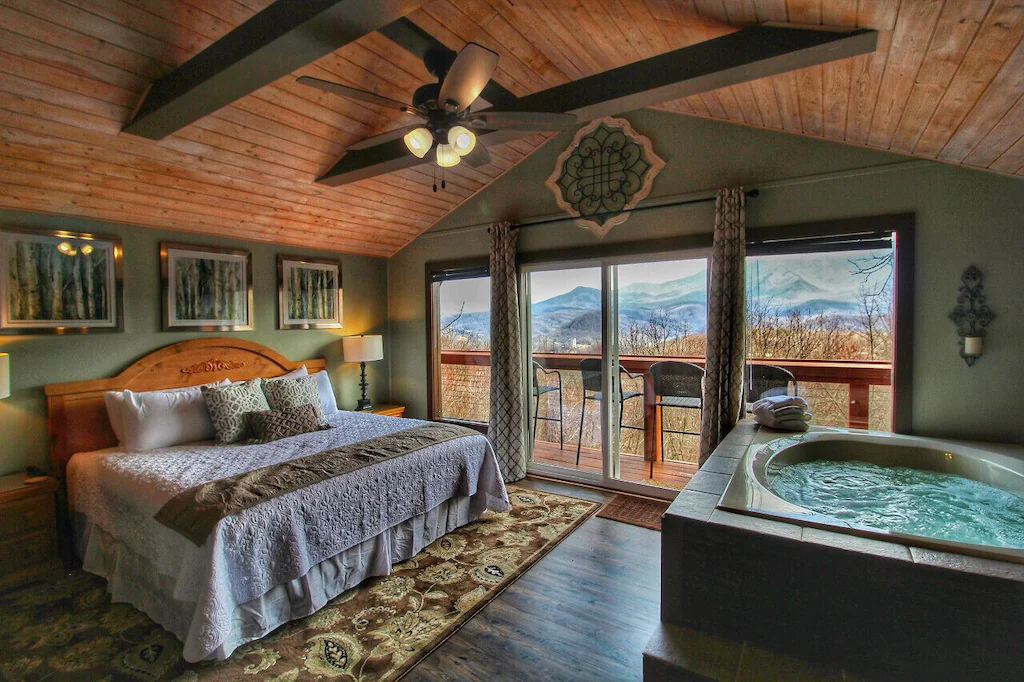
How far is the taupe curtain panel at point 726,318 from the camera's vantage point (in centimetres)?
343

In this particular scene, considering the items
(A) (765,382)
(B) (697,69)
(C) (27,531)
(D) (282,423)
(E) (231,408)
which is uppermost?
(B) (697,69)

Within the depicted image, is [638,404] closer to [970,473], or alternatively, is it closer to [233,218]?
[970,473]

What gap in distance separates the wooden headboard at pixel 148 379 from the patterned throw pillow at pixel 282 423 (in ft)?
2.67

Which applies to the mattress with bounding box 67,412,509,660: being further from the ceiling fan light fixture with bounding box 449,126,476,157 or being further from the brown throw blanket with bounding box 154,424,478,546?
the ceiling fan light fixture with bounding box 449,126,476,157

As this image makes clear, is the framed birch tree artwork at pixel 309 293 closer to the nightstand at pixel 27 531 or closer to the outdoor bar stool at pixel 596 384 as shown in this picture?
the nightstand at pixel 27 531

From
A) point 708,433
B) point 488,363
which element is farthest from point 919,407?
point 488,363

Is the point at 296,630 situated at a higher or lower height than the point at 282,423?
lower

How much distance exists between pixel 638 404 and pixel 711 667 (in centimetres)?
256

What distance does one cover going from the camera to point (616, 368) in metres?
4.17

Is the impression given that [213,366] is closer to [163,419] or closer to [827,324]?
[163,419]

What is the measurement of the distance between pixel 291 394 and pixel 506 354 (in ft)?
5.91

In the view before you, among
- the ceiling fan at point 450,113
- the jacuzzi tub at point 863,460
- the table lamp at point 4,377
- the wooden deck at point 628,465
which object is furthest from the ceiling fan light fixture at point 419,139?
the wooden deck at point 628,465

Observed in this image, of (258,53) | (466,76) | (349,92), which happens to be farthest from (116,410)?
(466,76)

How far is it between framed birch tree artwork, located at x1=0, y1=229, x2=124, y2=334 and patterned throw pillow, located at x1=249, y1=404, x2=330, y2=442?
3.92ft
